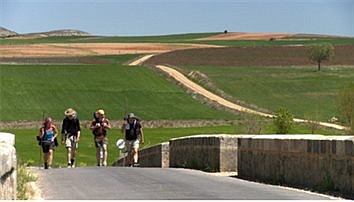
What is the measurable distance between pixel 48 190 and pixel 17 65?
76524 millimetres

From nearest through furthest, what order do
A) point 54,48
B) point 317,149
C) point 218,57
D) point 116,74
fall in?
point 317,149, point 116,74, point 218,57, point 54,48

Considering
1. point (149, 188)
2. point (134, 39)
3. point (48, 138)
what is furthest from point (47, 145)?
point (134, 39)

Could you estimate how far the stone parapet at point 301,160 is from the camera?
14.6 meters

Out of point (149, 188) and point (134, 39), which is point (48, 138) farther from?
point (134, 39)

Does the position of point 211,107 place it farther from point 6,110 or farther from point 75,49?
point 75,49

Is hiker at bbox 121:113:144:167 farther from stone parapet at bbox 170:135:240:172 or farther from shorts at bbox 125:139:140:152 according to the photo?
stone parapet at bbox 170:135:240:172

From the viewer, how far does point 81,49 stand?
122062mm

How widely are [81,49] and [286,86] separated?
41.5m

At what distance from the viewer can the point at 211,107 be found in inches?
2948

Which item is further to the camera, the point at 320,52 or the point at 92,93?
the point at 320,52

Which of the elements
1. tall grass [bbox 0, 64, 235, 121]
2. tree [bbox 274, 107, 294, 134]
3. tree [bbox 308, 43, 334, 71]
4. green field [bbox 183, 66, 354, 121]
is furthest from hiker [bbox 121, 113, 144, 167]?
tree [bbox 308, 43, 334, 71]

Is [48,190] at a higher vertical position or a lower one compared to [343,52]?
lower

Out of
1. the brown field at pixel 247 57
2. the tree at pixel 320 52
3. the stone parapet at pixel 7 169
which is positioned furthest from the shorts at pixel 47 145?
the tree at pixel 320 52

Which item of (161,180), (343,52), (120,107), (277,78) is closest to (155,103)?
(120,107)
